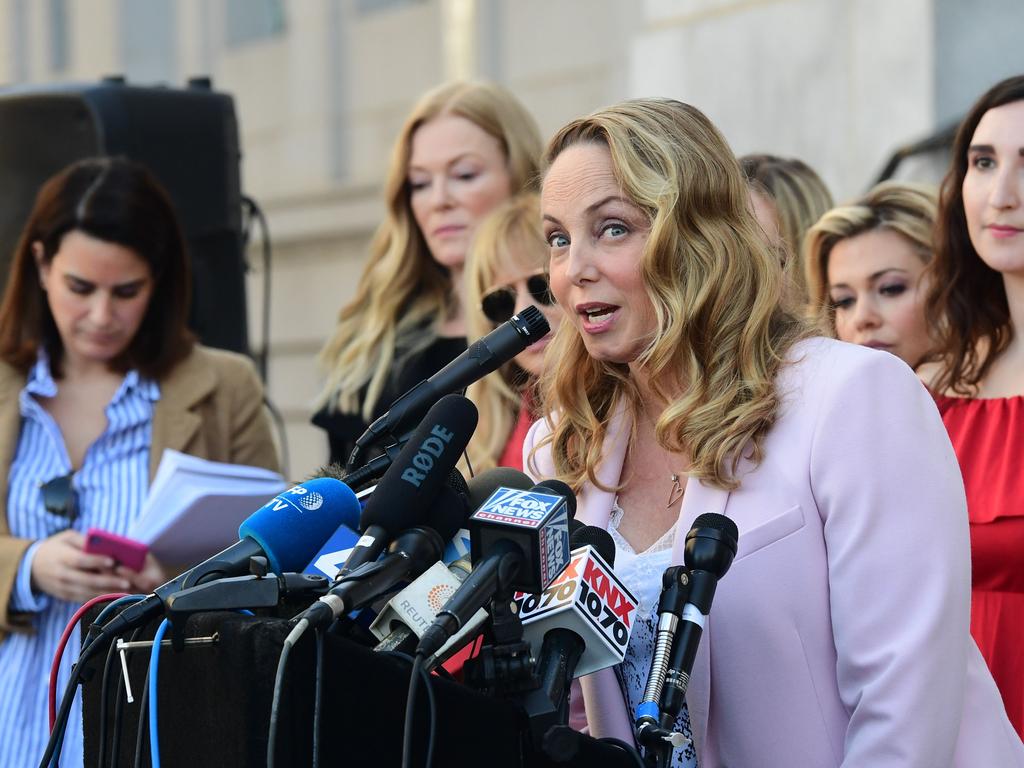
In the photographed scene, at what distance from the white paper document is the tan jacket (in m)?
0.34

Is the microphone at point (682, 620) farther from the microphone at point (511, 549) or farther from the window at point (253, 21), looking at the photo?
the window at point (253, 21)

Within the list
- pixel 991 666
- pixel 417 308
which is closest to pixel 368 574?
pixel 991 666

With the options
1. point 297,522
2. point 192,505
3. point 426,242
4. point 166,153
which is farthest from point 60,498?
point 297,522

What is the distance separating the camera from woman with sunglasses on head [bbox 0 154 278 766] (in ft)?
12.3

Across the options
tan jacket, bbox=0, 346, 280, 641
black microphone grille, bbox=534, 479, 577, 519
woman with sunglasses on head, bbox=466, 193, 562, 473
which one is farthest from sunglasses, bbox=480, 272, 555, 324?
black microphone grille, bbox=534, 479, 577, 519

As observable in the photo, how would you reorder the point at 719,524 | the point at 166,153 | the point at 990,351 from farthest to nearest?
the point at 166,153, the point at 990,351, the point at 719,524

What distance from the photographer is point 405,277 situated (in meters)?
4.55

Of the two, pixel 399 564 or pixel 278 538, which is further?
pixel 278 538

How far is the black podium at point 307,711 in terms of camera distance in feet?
5.53

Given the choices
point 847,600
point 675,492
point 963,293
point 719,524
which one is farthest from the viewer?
point 963,293

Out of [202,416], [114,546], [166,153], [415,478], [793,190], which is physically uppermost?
[166,153]

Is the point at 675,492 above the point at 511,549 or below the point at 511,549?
below

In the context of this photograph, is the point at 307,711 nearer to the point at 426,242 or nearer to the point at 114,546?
the point at 114,546

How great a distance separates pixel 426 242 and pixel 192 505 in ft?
4.39
